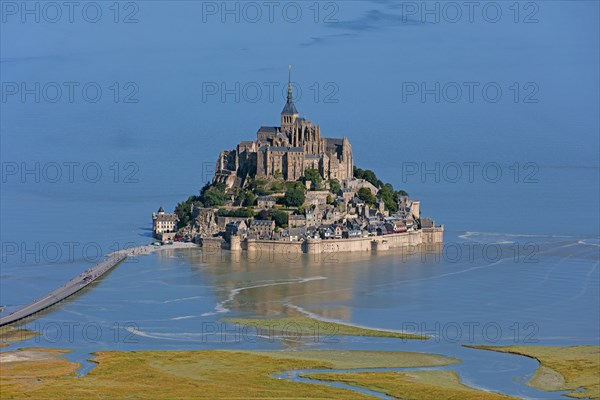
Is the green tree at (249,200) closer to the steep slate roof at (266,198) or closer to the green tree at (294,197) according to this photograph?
the steep slate roof at (266,198)

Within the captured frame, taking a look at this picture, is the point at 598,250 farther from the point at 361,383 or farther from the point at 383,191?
the point at 361,383

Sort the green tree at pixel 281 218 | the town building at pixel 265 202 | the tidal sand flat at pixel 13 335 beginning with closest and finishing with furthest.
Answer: the tidal sand flat at pixel 13 335 < the green tree at pixel 281 218 < the town building at pixel 265 202

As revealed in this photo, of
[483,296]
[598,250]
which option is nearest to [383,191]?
[598,250]

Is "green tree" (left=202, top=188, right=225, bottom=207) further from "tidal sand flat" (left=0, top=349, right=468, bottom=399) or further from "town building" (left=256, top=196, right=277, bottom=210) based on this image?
"tidal sand flat" (left=0, top=349, right=468, bottom=399)

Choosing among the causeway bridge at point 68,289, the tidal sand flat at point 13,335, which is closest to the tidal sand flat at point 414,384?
the tidal sand flat at point 13,335

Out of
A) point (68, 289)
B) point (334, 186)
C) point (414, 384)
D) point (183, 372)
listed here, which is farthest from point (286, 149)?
point (414, 384)

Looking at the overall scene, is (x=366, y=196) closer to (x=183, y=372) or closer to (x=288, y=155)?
(x=288, y=155)
